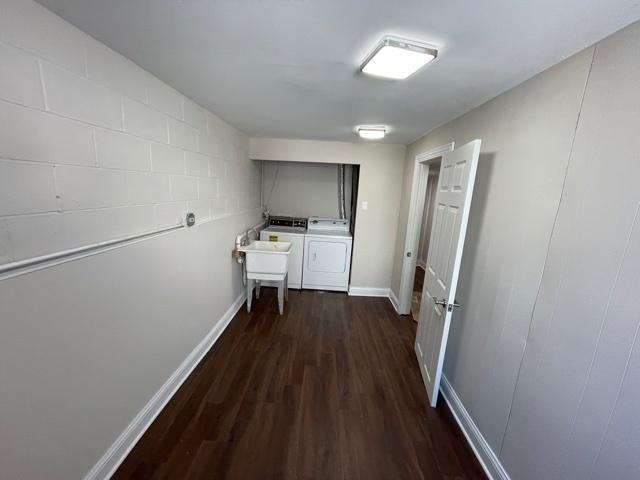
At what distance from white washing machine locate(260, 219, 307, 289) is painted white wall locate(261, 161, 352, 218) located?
548 mm

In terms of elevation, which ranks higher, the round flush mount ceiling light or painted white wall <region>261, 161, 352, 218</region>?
the round flush mount ceiling light

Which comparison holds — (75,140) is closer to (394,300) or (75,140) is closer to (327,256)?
(327,256)

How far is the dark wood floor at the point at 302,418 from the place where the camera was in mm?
1525

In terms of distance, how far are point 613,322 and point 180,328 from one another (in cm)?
246

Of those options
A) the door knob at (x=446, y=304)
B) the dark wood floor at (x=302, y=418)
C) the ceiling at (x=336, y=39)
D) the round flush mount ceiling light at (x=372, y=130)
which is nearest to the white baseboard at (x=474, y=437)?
the dark wood floor at (x=302, y=418)

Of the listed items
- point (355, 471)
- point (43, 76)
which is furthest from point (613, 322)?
point (43, 76)

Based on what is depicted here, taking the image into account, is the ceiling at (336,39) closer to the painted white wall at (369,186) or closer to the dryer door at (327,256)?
the painted white wall at (369,186)

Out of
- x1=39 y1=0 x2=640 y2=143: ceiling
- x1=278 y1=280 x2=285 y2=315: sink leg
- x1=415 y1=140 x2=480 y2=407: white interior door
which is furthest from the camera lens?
x1=278 y1=280 x2=285 y2=315: sink leg

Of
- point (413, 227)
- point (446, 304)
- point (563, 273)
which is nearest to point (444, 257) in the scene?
point (446, 304)

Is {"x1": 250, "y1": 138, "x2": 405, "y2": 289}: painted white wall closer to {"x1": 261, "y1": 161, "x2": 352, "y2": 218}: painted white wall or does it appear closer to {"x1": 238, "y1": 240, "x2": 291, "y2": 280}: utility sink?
{"x1": 261, "y1": 161, "x2": 352, "y2": 218}: painted white wall

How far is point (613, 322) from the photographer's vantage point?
92cm

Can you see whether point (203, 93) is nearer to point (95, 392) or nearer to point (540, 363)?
point (95, 392)

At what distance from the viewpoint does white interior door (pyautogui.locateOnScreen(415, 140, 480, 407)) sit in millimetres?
1704

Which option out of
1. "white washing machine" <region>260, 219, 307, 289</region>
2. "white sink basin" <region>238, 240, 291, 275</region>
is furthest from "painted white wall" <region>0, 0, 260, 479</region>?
"white washing machine" <region>260, 219, 307, 289</region>
